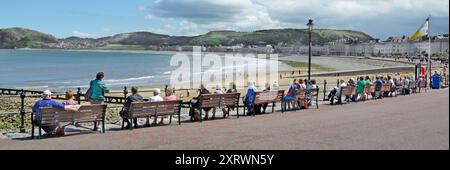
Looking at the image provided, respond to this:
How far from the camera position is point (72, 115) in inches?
404

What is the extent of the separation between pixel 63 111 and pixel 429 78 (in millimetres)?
23164

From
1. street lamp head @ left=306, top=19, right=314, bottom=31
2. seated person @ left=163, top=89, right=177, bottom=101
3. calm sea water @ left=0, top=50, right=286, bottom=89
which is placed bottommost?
calm sea water @ left=0, top=50, right=286, bottom=89

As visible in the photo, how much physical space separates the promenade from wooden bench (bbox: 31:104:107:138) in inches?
14.5

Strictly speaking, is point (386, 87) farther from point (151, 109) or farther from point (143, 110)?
point (143, 110)

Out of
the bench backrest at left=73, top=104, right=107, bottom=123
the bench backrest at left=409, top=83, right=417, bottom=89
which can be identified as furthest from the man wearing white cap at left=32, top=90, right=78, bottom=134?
the bench backrest at left=409, top=83, right=417, bottom=89

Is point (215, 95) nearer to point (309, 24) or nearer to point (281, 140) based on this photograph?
point (281, 140)

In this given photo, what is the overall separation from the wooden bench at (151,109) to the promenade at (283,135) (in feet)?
1.19

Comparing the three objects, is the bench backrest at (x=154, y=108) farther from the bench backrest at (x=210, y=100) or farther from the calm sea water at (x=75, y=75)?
the calm sea water at (x=75, y=75)

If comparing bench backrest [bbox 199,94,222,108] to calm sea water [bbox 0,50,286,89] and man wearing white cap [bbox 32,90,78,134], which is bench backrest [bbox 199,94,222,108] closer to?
man wearing white cap [bbox 32,90,78,134]

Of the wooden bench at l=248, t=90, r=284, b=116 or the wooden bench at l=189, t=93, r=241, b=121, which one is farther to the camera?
the wooden bench at l=248, t=90, r=284, b=116

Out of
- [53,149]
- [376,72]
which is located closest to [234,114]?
[53,149]

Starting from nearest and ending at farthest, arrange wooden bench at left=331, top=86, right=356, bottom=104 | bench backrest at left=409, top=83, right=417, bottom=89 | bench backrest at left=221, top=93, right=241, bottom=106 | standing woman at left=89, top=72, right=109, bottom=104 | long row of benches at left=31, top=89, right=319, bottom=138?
long row of benches at left=31, top=89, right=319, bottom=138 → standing woman at left=89, top=72, right=109, bottom=104 → bench backrest at left=221, top=93, right=241, bottom=106 → wooden bench at left=331, top=86, right=356, bottom=104 → bench backrest at left=409, top=83, right=417, bottom=89

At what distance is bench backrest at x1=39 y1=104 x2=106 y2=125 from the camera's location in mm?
9891
